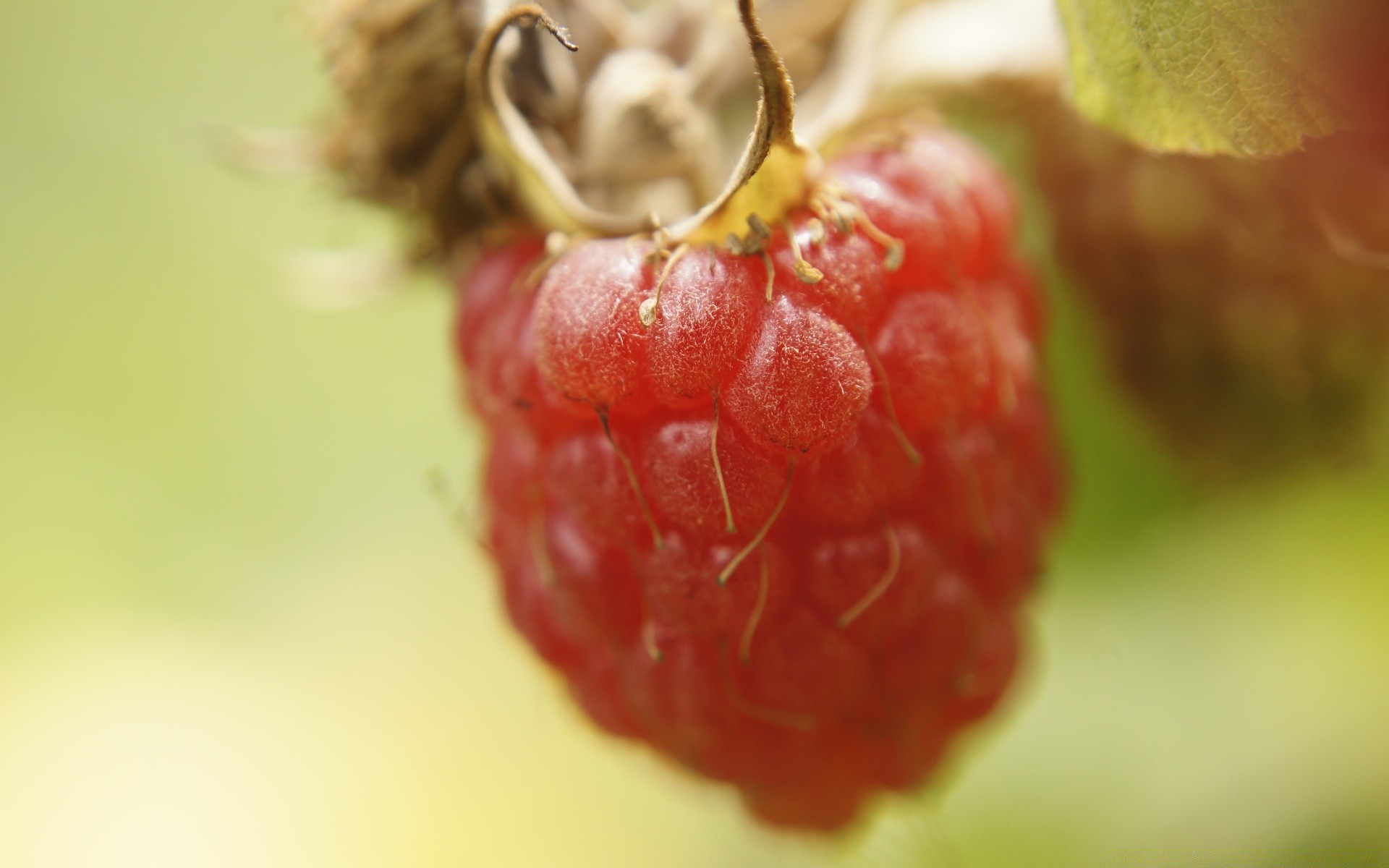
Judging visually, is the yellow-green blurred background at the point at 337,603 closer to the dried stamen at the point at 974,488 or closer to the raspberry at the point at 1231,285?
the raspberry at the point at 1231,285

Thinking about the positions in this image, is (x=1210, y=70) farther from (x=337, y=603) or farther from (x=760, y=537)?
(x=337, y=603)

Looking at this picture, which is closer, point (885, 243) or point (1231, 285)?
point (885, 243)

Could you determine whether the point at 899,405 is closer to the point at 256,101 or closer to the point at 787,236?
the point at 787,236

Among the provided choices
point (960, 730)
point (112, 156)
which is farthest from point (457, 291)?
point (112, 156)

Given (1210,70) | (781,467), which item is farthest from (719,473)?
(1210,70)

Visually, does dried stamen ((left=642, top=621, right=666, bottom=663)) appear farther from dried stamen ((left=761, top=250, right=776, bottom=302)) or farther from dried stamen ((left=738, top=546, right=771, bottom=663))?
dried stamen ((left=761, top=250, right=776, bottom=302))

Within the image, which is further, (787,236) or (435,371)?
(435,371)

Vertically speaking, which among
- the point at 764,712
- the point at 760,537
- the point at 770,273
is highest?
the point at 770,273
